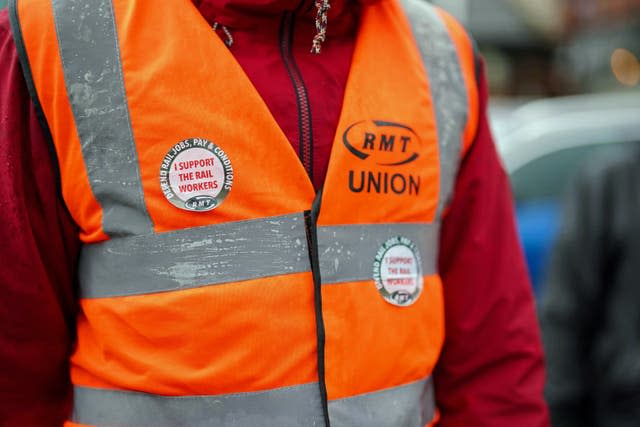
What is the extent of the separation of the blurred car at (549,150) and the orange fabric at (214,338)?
311 cm

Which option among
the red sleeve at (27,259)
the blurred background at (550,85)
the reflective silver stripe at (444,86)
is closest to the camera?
the red sleeve at (27,259)

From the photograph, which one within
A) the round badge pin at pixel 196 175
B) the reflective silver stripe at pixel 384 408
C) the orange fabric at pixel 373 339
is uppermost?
the round badge pin at pixel 196 175

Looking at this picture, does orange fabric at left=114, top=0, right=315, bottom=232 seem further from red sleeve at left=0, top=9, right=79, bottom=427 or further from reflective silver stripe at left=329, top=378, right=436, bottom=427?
reflective silver stripe at left=329, top=378, right=436, bottom=427

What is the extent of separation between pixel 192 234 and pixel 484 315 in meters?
0.74

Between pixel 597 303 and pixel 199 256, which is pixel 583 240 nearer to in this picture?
pixel 597 303

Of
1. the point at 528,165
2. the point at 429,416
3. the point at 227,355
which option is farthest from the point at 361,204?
the point at 528,165

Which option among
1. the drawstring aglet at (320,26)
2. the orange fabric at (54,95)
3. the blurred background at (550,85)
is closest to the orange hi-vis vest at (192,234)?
the orange fabric at (54,95)

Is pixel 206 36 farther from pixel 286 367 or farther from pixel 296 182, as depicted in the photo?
pixel 286 367

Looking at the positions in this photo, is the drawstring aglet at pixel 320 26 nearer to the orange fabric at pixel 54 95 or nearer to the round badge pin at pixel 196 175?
the round badge pin at pixel 196 175

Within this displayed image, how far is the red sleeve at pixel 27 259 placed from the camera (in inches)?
56.1

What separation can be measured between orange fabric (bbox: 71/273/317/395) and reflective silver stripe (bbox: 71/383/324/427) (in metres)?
0.02

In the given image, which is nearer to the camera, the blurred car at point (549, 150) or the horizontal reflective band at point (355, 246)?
the horizontal reflective band at point (355, 246)

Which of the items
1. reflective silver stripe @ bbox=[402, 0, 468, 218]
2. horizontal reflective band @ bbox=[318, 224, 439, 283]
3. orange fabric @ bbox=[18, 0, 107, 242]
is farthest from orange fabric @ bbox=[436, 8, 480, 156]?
orange fabric @ bbox=[18, 0, 107, 242]

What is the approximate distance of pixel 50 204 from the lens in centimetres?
146
